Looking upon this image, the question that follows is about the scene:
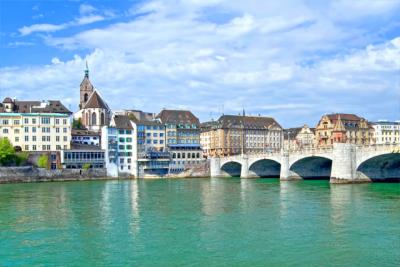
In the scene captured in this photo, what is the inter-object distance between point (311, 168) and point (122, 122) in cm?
3752

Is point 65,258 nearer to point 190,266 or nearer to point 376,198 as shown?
point 190,266

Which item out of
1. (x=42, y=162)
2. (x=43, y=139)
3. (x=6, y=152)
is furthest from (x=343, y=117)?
(x=6, y=152)

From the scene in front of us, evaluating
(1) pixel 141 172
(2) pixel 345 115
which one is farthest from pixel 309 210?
(2) pixel 345 115

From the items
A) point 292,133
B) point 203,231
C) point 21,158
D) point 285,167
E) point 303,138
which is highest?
point 292,133

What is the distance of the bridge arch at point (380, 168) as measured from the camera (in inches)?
2470

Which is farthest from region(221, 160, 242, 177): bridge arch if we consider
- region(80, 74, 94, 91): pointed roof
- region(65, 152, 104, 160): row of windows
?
region(80, 74, 94, 91): pointed roof

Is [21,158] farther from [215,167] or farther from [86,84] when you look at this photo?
[86,84]

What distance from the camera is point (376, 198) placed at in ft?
153

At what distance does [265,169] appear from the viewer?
90938mm

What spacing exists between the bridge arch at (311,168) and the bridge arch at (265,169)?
9.51 m

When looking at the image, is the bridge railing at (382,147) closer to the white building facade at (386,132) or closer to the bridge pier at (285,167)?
the bridge pier at (285,167)

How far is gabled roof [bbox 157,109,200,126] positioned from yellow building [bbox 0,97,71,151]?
21.3 metres

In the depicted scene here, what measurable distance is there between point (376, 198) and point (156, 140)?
58.3 meters

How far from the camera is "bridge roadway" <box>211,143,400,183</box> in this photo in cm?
6147
